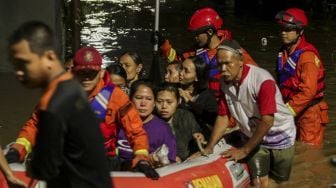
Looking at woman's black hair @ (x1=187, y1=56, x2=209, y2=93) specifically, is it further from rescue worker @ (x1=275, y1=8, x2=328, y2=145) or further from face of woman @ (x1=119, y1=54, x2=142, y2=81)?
rescue worker @ (x1=275, y1=8, x2=328, y2=145)

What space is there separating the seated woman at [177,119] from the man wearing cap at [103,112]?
38.7 inches

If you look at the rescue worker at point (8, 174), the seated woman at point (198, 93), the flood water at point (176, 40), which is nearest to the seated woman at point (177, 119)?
the seated woman at point (198, 93)

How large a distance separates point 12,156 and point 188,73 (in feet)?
7.04

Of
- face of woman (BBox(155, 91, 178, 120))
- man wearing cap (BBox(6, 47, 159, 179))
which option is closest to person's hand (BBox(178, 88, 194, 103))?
face of woman (BBox(155, 91, 178, 120))

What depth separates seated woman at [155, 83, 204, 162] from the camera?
545 centimetres

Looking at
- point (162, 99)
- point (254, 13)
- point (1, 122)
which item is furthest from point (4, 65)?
point (254, 13)

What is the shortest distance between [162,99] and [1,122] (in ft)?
10.9

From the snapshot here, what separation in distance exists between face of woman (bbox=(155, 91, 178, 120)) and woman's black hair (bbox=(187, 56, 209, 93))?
64 cm

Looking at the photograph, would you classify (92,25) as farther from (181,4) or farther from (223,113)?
(223,113)

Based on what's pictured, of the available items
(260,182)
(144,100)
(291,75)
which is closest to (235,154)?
(260,182)

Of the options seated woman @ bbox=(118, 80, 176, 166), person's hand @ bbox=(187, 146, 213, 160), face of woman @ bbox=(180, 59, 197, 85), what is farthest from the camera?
face of woman @ bbox=(180, 59, 197, 85)

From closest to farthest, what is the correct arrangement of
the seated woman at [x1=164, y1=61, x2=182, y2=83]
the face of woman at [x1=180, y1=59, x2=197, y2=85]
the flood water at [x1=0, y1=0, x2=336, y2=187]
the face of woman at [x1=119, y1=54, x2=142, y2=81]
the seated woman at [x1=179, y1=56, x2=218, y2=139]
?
the seated woman at [x1=179, y1=56, x2=218, y2=139], the face of woman at [x1=180, y1=59, x2=197, y2=85], the seated woman at [x1=164, y1=61, x2=182, y2=83], the face of woman at [x1=119, y1=54, x2=142, y2=81], the flood water at [x1=0, y1=0, x2=336, y2=187]

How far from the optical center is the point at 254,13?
2236 centimetres

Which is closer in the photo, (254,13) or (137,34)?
(137,34)
